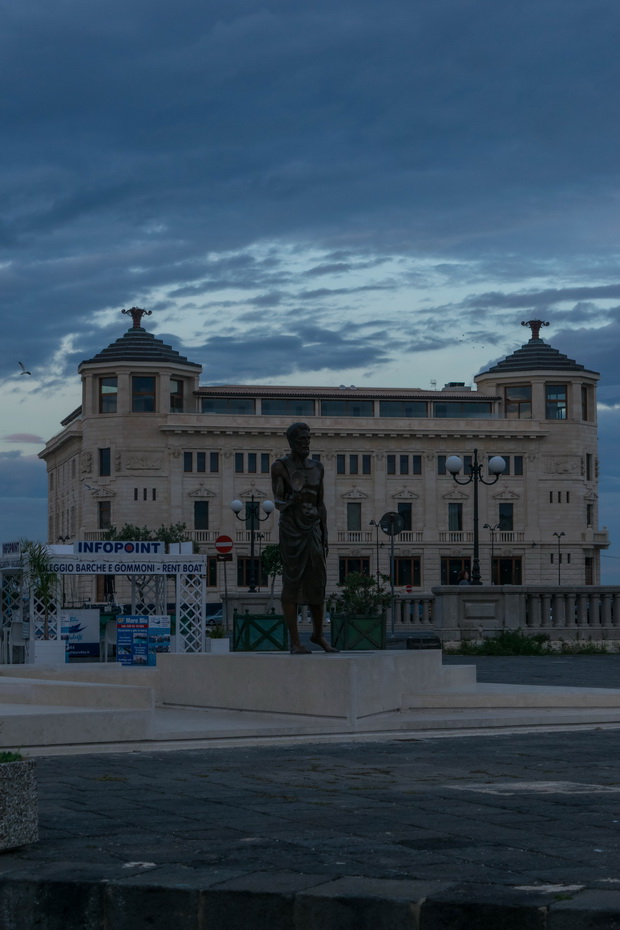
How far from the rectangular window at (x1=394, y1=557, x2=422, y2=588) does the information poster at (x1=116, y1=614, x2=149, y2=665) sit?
232 feet

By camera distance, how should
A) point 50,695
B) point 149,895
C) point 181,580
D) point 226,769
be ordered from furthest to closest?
point 181,580, point 50,695, point 226,769, point 149,895

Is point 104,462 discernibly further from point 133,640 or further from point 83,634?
point 133,640

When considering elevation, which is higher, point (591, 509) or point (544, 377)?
point (544, 377)

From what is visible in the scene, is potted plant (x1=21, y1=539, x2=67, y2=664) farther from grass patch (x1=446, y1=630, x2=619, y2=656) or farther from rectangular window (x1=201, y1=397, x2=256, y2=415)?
rectangular window (x1=201, y1=397, x2=256, y2=415)

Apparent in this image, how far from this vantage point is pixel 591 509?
101 metres

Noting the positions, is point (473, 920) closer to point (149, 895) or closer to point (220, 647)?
point (149, 895)

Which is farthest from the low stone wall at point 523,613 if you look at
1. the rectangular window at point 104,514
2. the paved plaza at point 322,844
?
the rectangular window at point 104,514

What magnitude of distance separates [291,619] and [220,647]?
1355cm

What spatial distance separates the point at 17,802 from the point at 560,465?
94.5m

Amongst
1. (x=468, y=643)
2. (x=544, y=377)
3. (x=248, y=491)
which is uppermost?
(x=544, y=377)

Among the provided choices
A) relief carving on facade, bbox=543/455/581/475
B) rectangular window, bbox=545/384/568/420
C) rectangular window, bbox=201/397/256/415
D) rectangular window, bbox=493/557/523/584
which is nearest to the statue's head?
rectangular window, bbox=493/557/523/584

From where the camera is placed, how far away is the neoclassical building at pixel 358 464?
94.9 m

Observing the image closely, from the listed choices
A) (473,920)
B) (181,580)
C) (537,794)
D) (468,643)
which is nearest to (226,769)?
(537,794)

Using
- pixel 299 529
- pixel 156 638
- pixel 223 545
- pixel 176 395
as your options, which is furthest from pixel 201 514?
pixel 299 529
